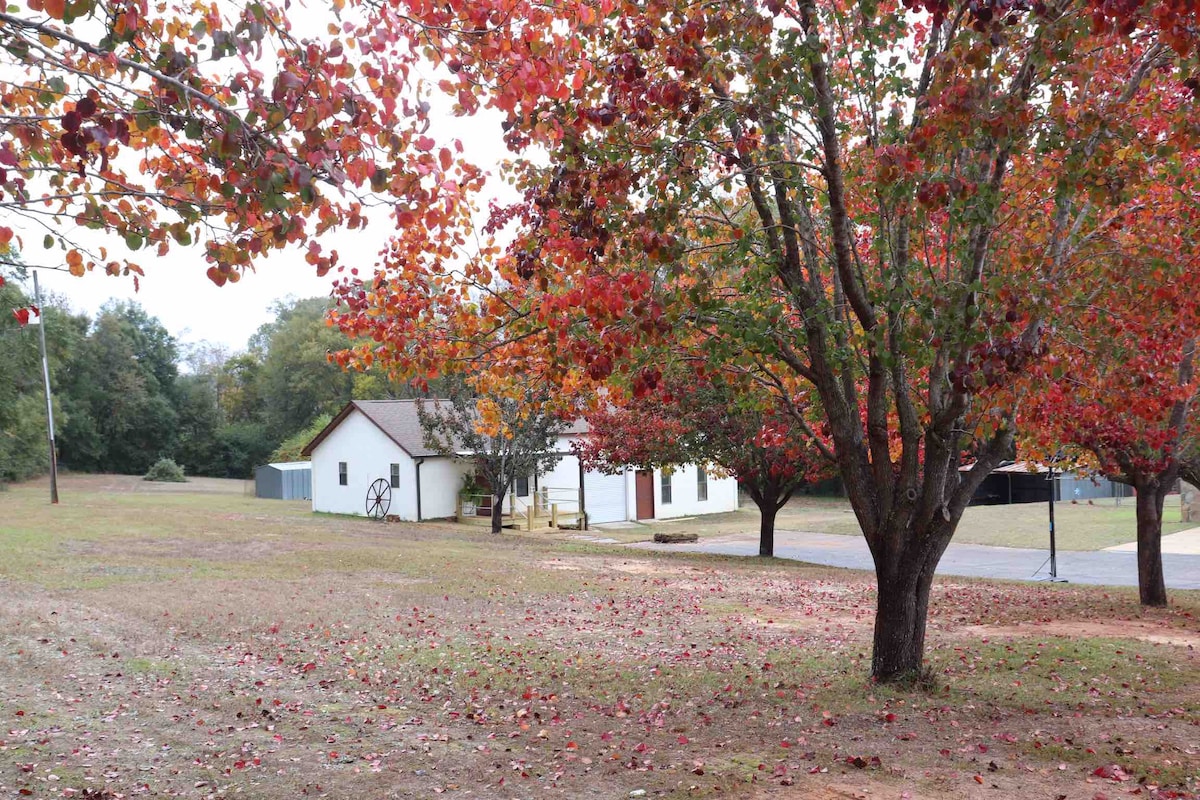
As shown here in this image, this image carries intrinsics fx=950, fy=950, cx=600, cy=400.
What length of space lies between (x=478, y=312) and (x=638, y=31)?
3187 millimetres

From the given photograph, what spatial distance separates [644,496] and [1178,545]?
1811 cm

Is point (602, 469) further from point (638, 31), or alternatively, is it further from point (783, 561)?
point (638, 31)

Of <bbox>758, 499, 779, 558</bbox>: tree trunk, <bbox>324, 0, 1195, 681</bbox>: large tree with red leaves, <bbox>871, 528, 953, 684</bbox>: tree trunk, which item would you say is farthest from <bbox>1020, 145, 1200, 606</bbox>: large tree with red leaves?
<bbox>758, 499, 779, 558</bbox>: tree trunk

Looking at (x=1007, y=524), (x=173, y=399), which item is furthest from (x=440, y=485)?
(x=173, y=399)

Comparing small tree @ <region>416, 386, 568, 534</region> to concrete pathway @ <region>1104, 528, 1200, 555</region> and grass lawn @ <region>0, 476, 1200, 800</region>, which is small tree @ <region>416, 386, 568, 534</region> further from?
concrete pathway @ <region>1104, 528, 1200, 555</region>

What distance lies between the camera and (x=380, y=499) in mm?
33438

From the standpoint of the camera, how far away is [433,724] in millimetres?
6926

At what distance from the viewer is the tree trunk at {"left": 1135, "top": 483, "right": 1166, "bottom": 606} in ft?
44.2

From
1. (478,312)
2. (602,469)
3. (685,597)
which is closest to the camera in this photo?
(478,312)

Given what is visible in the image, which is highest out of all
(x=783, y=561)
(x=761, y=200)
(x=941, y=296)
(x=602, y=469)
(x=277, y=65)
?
(x=277, y=65)

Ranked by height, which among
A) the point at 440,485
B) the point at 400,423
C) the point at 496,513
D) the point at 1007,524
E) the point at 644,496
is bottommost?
the point at 1007,524

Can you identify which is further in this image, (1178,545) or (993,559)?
(1178,545)

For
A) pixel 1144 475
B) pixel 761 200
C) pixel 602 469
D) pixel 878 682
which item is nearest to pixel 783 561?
pixel 602 469

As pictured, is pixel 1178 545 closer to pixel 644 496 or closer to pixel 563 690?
pixel 644 496
